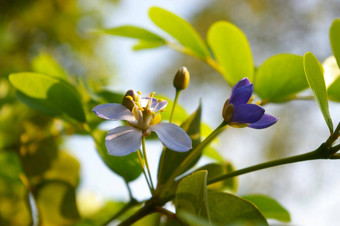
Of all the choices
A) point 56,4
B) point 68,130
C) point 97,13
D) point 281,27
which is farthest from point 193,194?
point 281,27

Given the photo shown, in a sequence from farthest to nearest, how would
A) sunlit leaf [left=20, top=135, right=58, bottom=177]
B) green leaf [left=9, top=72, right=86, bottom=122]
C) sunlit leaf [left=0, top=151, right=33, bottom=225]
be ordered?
1. sunlit leaf [left=0, top=151, right=33, bottom=225]
2. sunlit leaf [left=20, top=135, right=58, bottom=177]
3. green leaf [left=9, top=72, right=86, bottom=122]

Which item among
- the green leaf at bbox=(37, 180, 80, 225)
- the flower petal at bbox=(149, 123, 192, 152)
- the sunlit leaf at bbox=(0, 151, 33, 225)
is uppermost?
the flower petal at bbox=(149, 123, 192, 152)

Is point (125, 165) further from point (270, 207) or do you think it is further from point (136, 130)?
point (270, 207)

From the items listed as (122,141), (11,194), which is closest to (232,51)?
(122,141)

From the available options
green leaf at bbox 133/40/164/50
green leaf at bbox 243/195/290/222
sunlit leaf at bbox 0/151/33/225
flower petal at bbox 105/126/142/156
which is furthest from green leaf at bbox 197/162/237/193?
sunlit leaf at bbox 0/151/33/225

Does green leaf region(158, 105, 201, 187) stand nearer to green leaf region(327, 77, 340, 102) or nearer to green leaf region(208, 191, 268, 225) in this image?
green leaf region(208, 191, 268, 225)

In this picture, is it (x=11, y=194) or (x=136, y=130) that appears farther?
(x=11, y=194)

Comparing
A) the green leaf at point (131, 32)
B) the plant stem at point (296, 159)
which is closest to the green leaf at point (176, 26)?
the green leaf at point (131, 32)
